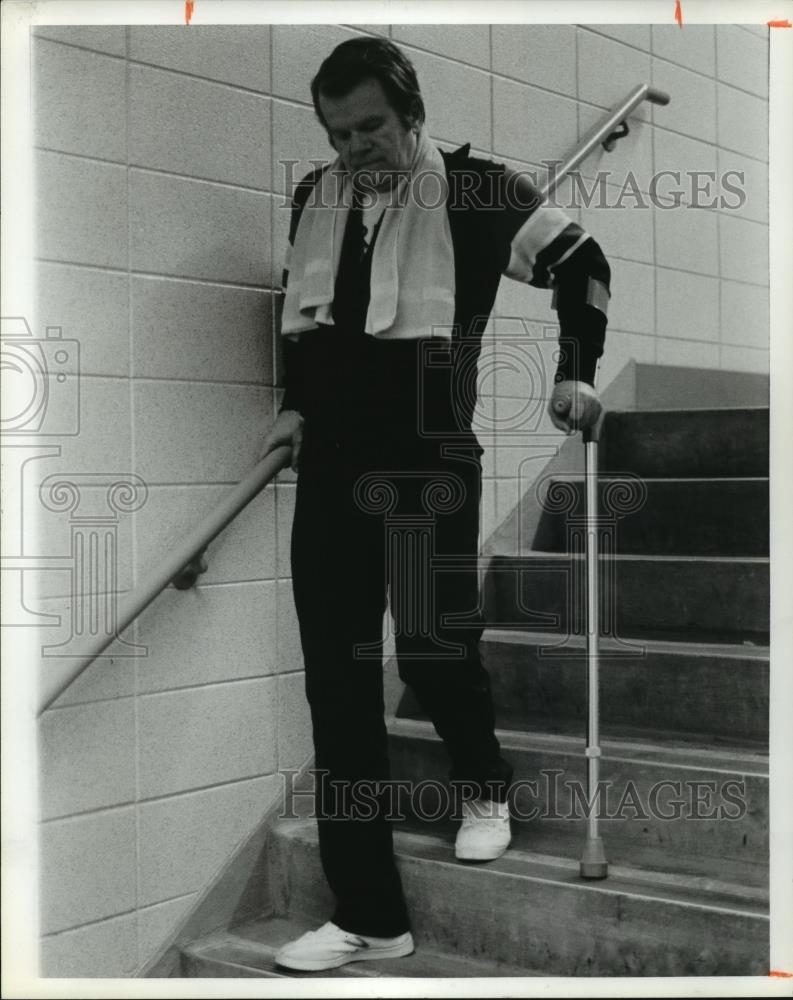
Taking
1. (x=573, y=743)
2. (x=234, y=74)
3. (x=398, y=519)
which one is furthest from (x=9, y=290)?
(x=573, y=743)

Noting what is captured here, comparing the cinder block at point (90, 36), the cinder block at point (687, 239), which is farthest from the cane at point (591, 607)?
the cinder block at point (90, 36)

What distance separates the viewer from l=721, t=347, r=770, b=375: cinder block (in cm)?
239

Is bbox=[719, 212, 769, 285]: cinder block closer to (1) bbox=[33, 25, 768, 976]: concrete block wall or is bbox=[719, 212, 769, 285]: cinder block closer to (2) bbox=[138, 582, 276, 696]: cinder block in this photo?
(1) bbox=[33, 25, 768, 976]: concrete block wall

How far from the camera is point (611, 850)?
224 centimetres

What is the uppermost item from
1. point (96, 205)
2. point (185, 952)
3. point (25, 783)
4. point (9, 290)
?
point (96, 205)

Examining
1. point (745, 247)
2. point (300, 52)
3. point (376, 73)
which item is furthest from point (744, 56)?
point (300, 52)

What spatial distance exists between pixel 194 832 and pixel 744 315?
4.71 feet

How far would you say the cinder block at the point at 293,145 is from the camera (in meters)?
2.31

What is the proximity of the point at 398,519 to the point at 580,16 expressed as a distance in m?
0.96

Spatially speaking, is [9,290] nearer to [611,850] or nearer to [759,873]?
[611,850]

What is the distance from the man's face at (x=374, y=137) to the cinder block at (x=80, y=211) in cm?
41

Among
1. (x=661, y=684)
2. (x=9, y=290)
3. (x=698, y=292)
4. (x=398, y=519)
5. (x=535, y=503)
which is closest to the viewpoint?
(x=9, y=290)

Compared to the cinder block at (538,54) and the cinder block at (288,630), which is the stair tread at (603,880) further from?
the cinder block at (538,54)

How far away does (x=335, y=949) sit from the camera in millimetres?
2211
